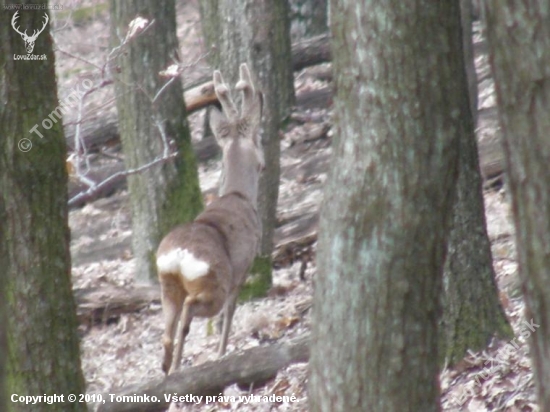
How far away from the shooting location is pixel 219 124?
1033 centimetres

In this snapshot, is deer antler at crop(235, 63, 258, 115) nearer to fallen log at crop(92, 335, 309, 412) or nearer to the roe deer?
the roe deer

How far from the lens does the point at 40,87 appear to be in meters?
5.45

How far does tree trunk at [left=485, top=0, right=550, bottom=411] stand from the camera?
312cm

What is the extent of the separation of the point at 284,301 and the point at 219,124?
1909 mm

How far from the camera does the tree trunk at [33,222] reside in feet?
17.5

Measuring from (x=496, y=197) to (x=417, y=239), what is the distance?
22.6 feet

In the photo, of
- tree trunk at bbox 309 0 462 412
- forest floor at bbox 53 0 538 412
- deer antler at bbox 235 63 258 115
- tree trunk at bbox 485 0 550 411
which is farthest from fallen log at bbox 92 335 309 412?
tree trunk at bbox 485 0 550 411

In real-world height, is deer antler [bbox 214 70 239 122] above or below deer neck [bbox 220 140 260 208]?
above

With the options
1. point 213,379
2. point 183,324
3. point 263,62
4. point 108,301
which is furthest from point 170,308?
point 263,62

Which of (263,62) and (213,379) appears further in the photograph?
(263,62)

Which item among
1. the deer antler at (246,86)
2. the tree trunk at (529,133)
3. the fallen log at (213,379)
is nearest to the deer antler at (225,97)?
the deer antler at (246,86)

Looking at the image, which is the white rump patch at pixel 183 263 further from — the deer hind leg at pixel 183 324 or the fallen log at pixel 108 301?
the fallen log at pixel 108 301

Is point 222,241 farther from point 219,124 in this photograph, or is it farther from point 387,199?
point 387,199

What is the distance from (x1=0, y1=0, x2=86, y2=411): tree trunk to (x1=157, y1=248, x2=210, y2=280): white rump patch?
9.01 feet
